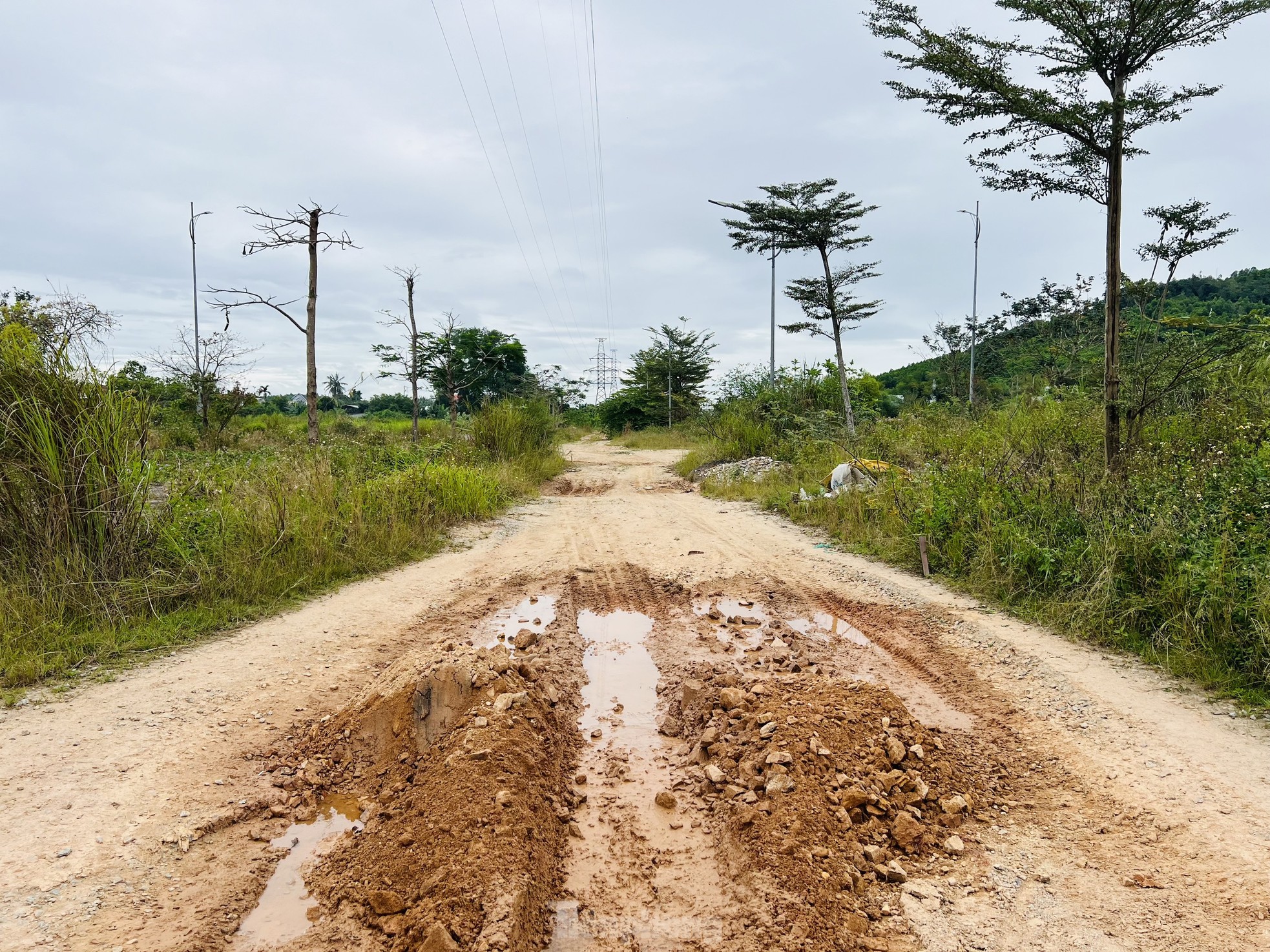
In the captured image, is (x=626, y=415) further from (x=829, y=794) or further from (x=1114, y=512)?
(x=829, y=794)

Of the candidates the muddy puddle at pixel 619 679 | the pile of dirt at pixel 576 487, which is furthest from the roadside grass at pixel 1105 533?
the pile of dirt at pixel 576 487

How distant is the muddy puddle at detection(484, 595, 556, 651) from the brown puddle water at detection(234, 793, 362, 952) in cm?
177

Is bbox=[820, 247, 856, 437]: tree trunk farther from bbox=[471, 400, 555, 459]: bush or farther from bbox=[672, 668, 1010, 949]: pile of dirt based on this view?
bbox=[672, 668, 1010, 949]: pile of dirt

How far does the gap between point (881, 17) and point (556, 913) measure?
679 cm

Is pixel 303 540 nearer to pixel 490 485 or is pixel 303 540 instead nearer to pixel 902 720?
pixel 490 485

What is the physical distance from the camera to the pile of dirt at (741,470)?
505 inches

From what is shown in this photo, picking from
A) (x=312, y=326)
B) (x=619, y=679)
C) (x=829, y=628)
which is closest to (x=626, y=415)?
(x=312, y=326)

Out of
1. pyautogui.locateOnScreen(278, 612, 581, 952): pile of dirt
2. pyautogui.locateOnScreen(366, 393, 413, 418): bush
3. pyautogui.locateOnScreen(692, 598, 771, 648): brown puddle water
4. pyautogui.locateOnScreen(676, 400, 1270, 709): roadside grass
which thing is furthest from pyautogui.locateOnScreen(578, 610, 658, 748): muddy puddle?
pyautogui.locateOnScreen(366, 393, 413, 418): bush

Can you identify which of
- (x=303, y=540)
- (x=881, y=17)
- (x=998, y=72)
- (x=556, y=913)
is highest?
(x=881, y=17)

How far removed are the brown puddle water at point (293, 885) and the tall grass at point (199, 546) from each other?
7.68ft

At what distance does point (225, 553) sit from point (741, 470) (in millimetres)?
9706

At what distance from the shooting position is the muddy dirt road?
7.13ft

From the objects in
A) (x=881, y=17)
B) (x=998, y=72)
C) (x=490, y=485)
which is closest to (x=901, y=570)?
(x=998, y=72)

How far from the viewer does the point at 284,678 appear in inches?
160
